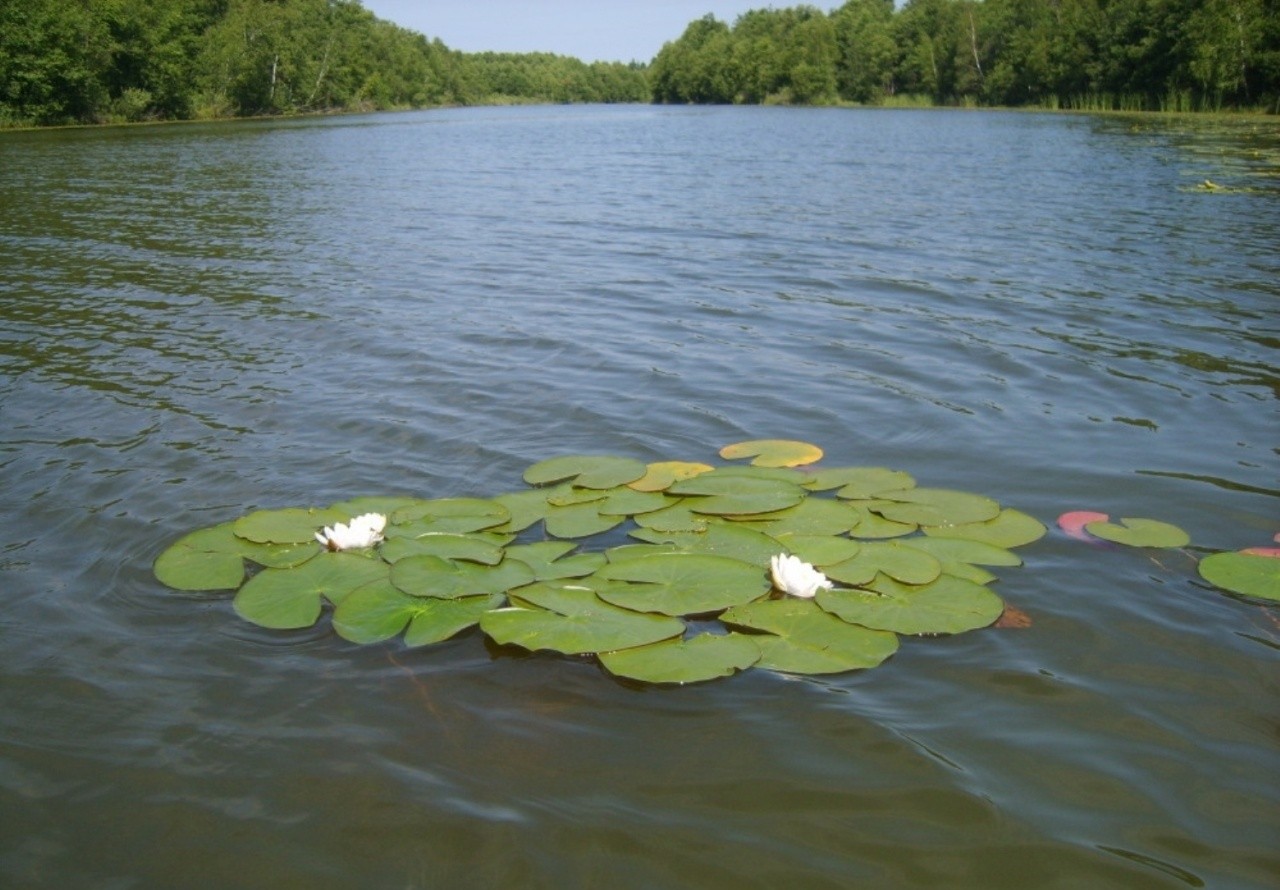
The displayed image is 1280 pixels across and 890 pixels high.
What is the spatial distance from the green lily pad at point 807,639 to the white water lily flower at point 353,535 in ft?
4.86

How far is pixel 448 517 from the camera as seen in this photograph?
4.00 m

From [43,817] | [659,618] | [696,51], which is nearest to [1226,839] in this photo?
[659,618]

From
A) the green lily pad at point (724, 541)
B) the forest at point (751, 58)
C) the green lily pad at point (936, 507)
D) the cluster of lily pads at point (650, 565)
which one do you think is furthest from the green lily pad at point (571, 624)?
the forest at point (751, 58)

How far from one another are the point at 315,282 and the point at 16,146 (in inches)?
1028

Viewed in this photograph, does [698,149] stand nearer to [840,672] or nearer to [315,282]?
[315,282]

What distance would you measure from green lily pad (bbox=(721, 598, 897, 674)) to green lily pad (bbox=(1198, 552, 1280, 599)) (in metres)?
1.37

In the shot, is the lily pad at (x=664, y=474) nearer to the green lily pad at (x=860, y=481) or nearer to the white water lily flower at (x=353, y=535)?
the green lily pad at (x=860, y=481)

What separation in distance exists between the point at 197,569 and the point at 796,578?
2272 mm

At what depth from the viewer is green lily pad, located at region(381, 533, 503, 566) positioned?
358cm

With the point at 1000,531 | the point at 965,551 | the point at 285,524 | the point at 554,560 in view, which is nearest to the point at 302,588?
the point at 285,524

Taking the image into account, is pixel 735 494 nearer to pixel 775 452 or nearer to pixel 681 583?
pixel 775 452

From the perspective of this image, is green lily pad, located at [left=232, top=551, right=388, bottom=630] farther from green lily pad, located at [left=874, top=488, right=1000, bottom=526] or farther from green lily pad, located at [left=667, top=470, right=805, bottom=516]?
green lily pad, located at [left=874, top=488, right=1000, bottom=526]

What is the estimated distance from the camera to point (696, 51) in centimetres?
10700

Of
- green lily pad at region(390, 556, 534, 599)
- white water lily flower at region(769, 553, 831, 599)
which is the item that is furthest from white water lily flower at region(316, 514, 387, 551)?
white water lily flower at region(769, 553, 831, 599)
